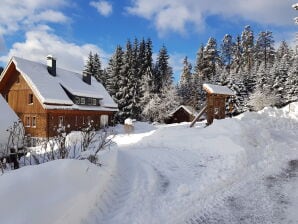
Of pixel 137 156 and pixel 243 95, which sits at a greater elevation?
pixel 243 95

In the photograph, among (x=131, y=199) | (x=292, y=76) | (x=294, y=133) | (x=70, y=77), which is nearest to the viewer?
(x=131, y=199)

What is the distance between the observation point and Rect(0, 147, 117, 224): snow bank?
4961mm

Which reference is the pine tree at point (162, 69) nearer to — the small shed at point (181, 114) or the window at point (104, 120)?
the small shed at point (181, 114)

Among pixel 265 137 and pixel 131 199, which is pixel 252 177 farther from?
pixel 265 137

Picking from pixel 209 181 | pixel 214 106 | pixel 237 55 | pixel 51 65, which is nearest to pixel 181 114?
pixel 51 65

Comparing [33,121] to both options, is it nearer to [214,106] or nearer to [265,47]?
[214,106]

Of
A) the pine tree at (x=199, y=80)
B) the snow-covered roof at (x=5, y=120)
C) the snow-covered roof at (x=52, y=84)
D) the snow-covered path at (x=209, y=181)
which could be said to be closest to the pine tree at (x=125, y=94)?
the snow-covered roof at (x=52, y=84)

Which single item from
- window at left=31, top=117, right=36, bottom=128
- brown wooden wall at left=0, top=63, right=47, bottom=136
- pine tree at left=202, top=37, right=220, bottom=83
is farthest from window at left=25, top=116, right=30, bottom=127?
pine tree at left=202, top=37, right=220, bottom=83

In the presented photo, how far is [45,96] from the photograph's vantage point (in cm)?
3047

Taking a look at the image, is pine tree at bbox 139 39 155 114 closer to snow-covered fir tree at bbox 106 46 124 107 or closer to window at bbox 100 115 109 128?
snow-covered fir tree at bbox 106 46 124 107

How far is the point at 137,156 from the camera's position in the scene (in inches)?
509

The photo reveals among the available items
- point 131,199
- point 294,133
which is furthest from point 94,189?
point 294,133

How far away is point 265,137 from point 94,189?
10.5 meters

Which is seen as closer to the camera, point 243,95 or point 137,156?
point 137,156
